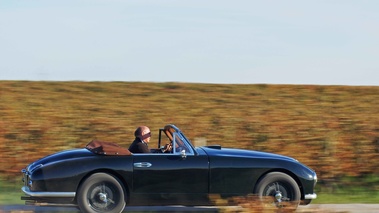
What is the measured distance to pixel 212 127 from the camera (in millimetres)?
17578

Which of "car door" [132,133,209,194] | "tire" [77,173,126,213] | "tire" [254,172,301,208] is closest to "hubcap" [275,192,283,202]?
"tire" [254,172,301,208]

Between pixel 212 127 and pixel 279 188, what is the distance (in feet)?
18.1

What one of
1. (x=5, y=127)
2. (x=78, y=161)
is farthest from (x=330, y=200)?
(x=5, y=127)

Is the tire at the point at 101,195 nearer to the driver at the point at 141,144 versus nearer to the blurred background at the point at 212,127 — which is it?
the driver at the point at 141,144

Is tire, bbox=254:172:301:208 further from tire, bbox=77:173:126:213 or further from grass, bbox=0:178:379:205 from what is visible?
grass, bbox=0:178:379:205

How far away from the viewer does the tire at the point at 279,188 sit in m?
12.1

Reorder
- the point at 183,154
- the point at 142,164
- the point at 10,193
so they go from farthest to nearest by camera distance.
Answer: the point at 10,193 → the point at 183,154 → the point at 142,164

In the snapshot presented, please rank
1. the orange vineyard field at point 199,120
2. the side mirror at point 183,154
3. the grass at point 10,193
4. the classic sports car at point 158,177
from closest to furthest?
the classic sports car at point 158,177 → the side mirror at point 183,154 → the grass at point 10,193 → the orange vineyard field at point 199,120

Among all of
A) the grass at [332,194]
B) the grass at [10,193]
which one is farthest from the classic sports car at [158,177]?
the grass at [332,194]

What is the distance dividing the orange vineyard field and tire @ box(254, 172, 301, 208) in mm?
4513

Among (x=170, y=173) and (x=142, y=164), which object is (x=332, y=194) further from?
(x=142, y=164)

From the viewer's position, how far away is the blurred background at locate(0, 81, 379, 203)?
53.8 ft

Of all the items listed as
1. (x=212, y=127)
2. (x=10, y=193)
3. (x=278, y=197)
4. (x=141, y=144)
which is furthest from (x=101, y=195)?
(x=212, y=127)

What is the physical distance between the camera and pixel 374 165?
1688 cm
